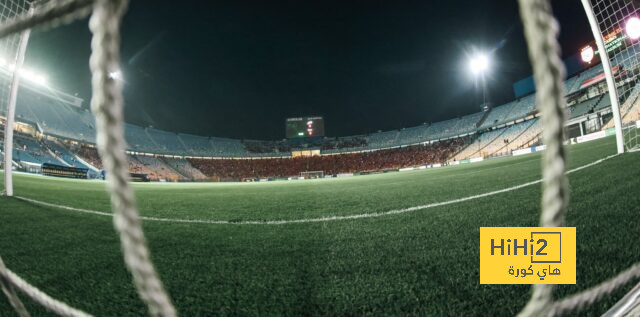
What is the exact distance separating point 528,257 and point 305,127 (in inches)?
1467

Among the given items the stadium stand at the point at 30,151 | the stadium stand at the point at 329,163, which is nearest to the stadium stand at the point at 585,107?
the stadium stand at the point at 329,163

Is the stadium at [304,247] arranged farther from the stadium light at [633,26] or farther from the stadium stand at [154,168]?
the stadium stand at [154,168]

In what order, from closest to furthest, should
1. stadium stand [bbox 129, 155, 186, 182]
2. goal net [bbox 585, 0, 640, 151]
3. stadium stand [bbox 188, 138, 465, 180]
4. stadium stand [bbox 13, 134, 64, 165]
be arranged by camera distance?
goal net [bbox 585, 0, 640, 151], stadium stand [bbox 13, 134, 64, 165], stadium stand [bbox 129, 155, 186, 182], stadium stand [bbox 188, 138, 465, 180]

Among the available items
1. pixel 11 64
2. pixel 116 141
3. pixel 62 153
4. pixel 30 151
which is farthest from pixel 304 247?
pixel 62 153

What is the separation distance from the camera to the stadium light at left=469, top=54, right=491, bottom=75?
103ft

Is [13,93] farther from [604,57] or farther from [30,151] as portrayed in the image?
[30,151]

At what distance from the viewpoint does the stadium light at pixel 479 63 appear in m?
31.3

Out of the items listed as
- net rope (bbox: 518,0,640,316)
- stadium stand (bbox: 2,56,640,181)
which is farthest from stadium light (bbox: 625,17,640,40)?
stadium stand (bbox: 2,56,640,181)

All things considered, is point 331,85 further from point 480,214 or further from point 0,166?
point 480,214

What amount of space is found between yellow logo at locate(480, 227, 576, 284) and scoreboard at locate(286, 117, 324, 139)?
36.6m

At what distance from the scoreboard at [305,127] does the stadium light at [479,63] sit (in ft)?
60.4

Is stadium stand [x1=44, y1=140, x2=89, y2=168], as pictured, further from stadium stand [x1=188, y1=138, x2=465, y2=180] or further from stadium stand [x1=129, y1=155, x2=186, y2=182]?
stadium stand [x1=188, y1=138, x2=465, y2=180]

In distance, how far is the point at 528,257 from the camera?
1.31 m

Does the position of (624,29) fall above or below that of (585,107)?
below
